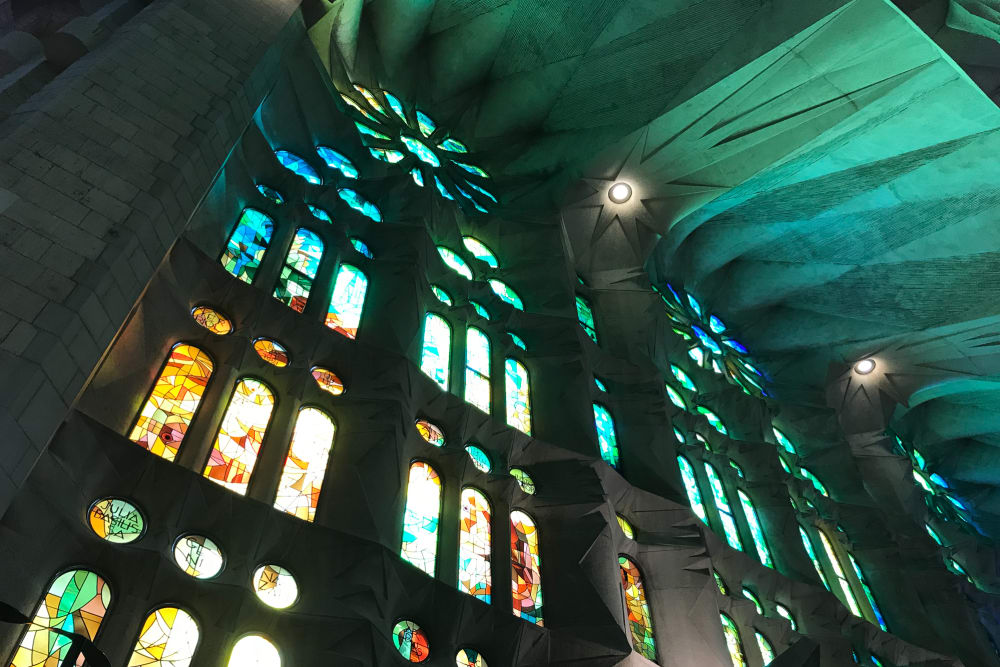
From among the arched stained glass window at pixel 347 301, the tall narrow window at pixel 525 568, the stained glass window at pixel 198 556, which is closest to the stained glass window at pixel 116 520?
the stained glass window at pixel 198 556

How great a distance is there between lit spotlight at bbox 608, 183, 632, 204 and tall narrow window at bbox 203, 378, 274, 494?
1018 cm

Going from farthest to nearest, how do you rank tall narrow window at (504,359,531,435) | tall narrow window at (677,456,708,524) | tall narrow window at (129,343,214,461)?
tall narrow window at (677,456,708,524) < tall narrow window at (504,359,531,435) < tall narrow window at (129,343,214,461)

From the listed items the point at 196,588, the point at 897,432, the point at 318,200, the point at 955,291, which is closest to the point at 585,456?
the point at 318,200

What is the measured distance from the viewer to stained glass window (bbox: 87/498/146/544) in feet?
18.4

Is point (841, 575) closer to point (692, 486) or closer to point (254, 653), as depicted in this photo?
point (692, 486)

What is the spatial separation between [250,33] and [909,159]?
12.6 m

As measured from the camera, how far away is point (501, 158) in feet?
55.9

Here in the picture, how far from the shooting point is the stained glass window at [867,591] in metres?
14.7

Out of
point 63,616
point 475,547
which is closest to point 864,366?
point 475,547

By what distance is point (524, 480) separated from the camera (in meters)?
10.4

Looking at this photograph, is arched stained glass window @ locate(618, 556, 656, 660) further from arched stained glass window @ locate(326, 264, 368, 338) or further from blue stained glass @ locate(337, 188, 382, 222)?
blue stained glass @ locate(337, 188, 382, 222)

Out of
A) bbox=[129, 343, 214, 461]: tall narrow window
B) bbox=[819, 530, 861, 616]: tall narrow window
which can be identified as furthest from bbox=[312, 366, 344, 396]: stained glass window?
bbox=[819, 530, 861, 616]: tall narrow window

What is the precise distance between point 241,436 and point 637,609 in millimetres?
5560

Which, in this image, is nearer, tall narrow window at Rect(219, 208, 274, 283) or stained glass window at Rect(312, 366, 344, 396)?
stained glass window at Rect(312, 366, 344, 396)
